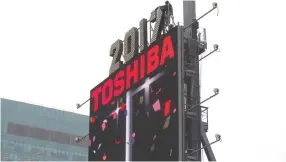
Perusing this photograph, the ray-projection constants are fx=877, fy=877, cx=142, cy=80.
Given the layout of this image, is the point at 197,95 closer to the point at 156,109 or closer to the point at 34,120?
the point at 156,109

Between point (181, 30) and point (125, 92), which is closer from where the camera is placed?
point (181, 30)

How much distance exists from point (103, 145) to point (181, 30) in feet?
19.5

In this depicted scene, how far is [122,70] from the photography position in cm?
3362

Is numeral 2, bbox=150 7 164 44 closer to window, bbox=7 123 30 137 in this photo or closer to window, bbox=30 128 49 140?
window, bbox=7 123 30 137

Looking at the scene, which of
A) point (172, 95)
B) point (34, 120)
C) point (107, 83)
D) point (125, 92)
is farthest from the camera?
point (34, 120)

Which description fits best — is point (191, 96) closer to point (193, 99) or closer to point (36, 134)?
point (193, 99)

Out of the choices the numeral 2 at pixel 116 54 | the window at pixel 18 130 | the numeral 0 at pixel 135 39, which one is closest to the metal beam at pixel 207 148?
the numeral 0 at pixel 135 39

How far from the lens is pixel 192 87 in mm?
30219

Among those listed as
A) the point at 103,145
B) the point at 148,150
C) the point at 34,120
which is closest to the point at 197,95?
the point at 148,150

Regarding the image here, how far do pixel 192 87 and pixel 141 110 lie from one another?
2130 mm

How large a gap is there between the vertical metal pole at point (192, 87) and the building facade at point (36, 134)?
110 metres

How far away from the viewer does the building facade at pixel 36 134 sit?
140 meters

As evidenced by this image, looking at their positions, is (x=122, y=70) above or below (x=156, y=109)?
above

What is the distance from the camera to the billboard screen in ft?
96.8
